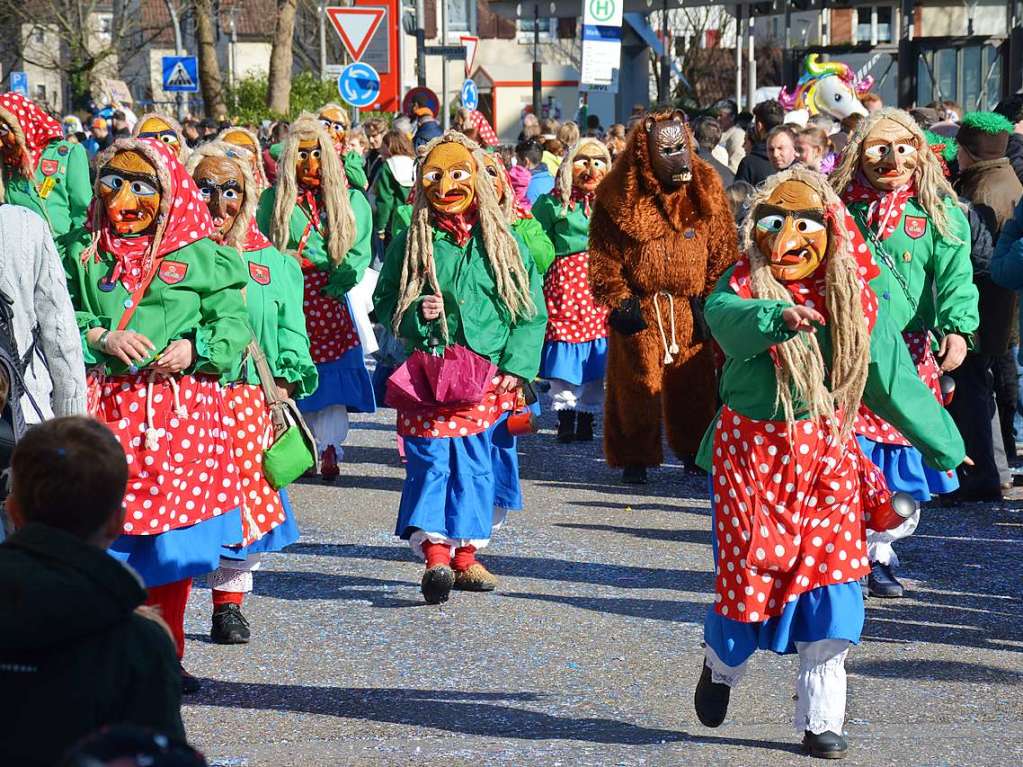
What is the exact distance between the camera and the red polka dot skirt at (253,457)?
6.33m

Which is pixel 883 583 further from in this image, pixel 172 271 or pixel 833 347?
pixel 172 271

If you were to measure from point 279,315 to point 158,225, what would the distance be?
118 centimetres

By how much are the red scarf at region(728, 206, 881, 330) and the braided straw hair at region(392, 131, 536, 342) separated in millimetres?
2076

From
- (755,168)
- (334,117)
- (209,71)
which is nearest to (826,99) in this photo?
(334,117)

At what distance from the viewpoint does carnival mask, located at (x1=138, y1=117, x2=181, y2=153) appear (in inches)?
426

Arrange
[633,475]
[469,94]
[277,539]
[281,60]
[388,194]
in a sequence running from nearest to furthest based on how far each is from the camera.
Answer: [277,539] < [633,475] < [388,194] < [469,94] < [281,60]

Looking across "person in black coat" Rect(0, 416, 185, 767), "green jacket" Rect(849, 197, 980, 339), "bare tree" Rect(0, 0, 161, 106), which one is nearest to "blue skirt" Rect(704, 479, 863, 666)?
"green jacket" Rect(849, 197, 980, 339)

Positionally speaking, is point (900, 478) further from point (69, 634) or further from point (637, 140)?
point (69, 634)

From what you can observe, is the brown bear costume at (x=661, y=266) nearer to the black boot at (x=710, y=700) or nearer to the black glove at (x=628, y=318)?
the black glove at (x=628, y=318)

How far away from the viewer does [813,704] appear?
206 inches

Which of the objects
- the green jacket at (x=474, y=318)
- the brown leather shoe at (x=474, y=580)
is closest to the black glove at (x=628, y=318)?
the green jacket at (x=474, y=318)

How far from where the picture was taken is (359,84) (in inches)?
781

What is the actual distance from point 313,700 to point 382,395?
389 centimetres

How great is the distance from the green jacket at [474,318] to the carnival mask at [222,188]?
2.59ft
